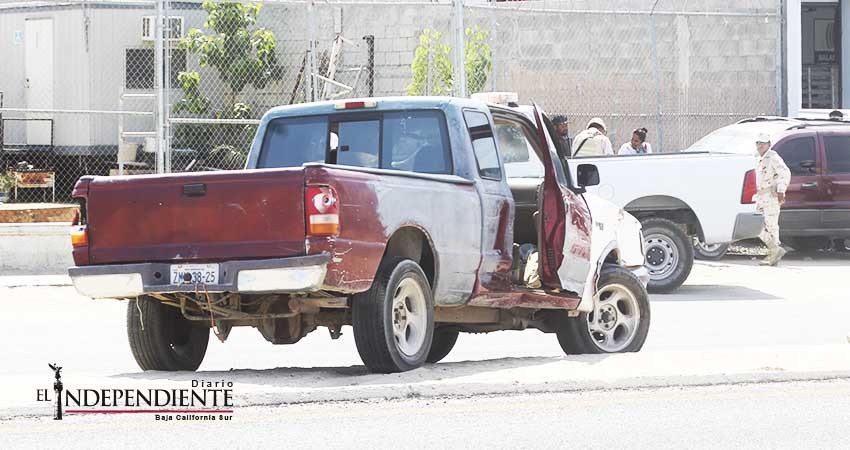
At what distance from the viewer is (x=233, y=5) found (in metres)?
28.0

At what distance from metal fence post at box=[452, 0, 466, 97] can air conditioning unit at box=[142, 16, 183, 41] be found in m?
8.56

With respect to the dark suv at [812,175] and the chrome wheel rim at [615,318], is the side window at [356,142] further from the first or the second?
the dark suv at [812,175]

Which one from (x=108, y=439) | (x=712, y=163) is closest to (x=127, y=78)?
(x=712, y=163)

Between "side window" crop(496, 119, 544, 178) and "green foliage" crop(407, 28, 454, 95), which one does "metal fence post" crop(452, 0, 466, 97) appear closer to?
"green foliage" crop(407, 28, 454, 95)

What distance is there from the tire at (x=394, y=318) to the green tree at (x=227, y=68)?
14.2 m

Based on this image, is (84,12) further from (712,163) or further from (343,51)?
(712,163)

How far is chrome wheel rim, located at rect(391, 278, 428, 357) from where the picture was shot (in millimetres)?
9922

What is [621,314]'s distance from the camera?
1215cm

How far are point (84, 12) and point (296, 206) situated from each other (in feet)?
69.2

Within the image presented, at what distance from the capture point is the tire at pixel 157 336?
34.1ft

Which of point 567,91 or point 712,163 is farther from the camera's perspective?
point 567,91

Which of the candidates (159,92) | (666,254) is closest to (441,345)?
(666,254)

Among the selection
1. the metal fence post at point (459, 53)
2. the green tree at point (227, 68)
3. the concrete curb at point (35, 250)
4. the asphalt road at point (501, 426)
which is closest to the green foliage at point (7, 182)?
the green tree at point (227, 68)

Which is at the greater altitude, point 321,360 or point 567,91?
point 567,91
